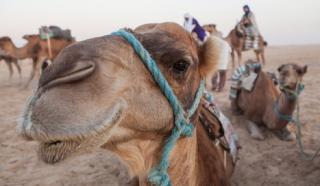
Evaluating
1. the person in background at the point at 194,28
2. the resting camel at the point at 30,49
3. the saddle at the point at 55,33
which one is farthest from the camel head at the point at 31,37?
the person in background at the point at 194,28

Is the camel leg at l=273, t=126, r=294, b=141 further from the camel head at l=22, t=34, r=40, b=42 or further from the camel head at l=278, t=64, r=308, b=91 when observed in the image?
the camel head at l=22, t=34, r=40, b=42

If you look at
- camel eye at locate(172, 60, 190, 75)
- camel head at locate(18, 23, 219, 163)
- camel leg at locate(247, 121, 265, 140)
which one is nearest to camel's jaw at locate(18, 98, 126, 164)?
camel head at locate(18, 23, 219, 163)

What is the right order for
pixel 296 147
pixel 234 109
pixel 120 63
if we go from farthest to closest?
pixel 234 109
pixel 296 147
pixel 120 63

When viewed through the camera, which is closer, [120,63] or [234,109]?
[120,63]

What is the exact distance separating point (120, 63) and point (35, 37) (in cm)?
1230

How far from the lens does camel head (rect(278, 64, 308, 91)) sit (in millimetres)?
4748

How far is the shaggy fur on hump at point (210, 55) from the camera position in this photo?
2.05 m

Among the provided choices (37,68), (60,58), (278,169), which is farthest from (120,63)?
(37,68)

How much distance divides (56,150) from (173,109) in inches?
26.4

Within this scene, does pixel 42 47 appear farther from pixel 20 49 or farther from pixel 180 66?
pixel 180 66

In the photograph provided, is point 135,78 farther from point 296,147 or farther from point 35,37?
point 35,37

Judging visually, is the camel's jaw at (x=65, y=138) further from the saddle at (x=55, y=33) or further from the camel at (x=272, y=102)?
the saddle at (x=55, y=33)

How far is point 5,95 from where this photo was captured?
10250mm

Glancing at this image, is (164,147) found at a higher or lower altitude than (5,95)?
higher
